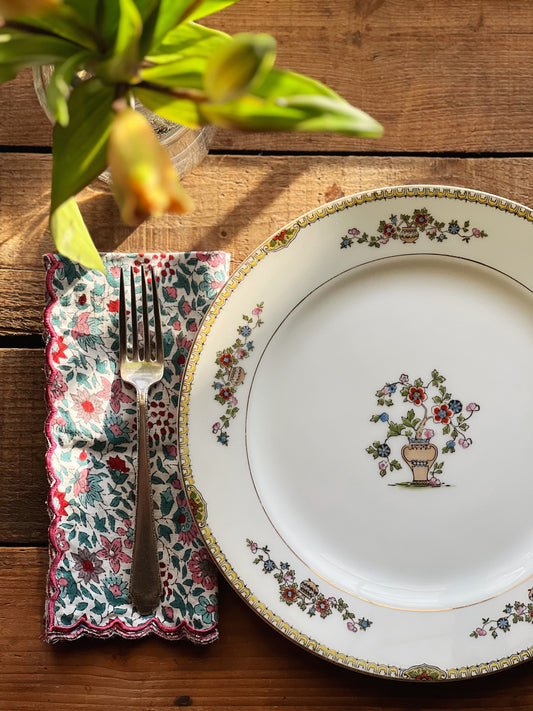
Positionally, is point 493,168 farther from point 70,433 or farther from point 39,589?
point 39,589

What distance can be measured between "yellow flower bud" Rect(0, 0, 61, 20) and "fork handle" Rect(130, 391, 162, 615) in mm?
435

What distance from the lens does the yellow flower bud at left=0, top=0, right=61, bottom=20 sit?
37 cm

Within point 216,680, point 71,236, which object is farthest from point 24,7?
point 216,680

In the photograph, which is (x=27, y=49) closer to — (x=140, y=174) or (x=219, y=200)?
(x=140, y=174)

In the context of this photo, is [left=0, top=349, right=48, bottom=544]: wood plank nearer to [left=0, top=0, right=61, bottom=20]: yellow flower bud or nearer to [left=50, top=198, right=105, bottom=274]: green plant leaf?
[left=50, top=198, right=105, bottom=274]: green plant leaf

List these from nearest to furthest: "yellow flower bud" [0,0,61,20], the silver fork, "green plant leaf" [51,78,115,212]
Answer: "yellow flower bud" [0,0,61,20], "green plant leaf" [51,78,115,212], the silver fork

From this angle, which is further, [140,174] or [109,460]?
[109,460]

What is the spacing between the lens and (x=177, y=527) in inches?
28.9

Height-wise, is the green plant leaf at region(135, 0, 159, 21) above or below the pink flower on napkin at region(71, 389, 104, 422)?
above

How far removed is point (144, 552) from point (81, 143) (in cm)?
42

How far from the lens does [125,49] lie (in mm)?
430

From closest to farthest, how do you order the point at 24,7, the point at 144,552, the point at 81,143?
1. the point at 24,7
2. the point at 81,143
3. the point at 144,552

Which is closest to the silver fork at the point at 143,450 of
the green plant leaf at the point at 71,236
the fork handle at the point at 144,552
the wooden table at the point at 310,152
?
the fork handle at the point at 144,552

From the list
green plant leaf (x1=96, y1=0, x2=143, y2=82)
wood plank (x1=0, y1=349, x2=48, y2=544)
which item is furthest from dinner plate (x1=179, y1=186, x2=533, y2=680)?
green plant leaf (x1=96, y1=0, x2=143, y2=82)
